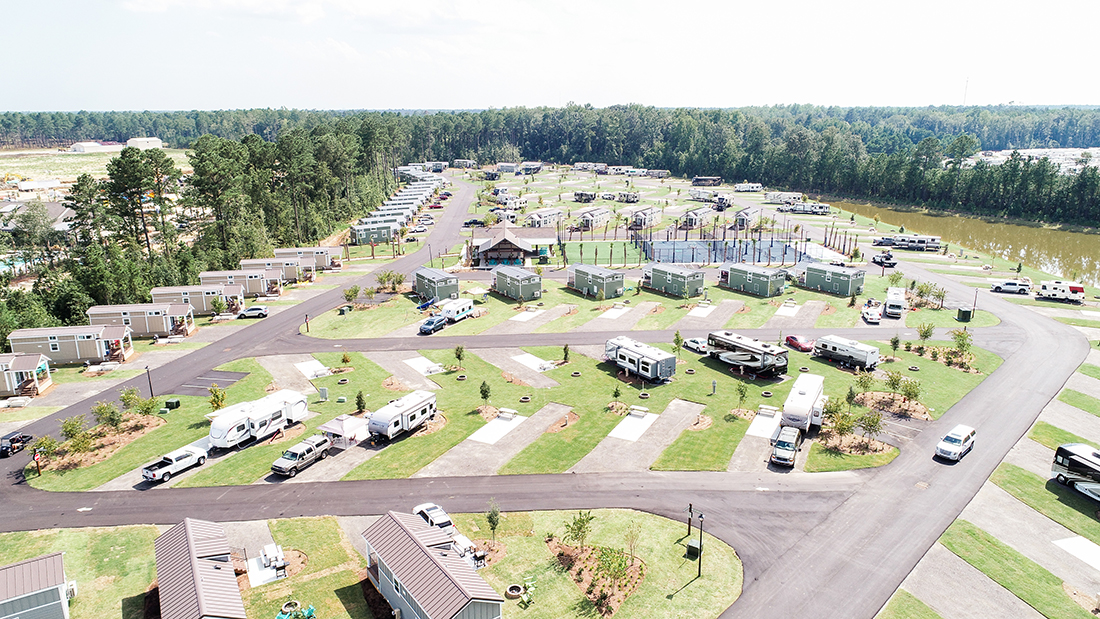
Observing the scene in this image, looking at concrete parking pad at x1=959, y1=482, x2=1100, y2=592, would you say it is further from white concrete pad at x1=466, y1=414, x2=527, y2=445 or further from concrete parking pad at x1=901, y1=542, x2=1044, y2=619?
white concrete pad at x1=466, y1=414, x2=527, y2=445

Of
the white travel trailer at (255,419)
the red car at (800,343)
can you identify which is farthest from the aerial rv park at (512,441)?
the red car at (800,343)

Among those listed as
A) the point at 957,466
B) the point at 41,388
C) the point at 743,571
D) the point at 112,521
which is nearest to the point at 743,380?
the point at 957,466

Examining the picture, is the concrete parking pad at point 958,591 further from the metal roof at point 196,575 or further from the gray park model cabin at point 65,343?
the gray park model cabin at point 65,343

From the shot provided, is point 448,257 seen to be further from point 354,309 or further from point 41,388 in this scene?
point 41,388

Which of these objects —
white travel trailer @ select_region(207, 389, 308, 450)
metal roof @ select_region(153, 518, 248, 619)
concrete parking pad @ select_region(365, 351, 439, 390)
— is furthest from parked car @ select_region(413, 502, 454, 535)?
concrete parking pad @ select_region(365, 351, 439, 390)

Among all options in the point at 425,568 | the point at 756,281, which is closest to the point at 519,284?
the point at 756,281

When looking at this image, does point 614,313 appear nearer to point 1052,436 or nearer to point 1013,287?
point 1052,436
